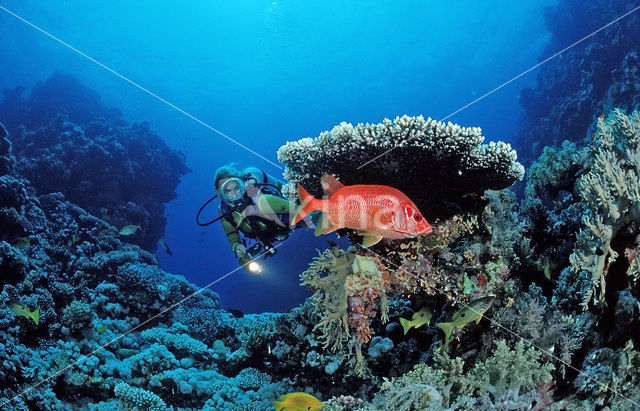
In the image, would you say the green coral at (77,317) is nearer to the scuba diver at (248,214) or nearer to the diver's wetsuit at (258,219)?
the scuba diver at (248,214)

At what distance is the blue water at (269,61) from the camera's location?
162 feet

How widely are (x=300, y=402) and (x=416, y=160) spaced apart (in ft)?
7.93

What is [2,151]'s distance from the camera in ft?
31.3

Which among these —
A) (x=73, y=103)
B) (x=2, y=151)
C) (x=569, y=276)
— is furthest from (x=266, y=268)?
(x=73, y=103)

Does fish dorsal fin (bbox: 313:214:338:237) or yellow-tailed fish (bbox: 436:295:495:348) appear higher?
fish dorsal fin (bbox: 313:214:338:237)

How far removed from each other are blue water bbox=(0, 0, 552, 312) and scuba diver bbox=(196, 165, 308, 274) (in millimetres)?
48602

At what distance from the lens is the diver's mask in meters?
5.21

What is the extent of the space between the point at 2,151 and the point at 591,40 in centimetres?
2824

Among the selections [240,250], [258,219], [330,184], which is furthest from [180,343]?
[330,184]

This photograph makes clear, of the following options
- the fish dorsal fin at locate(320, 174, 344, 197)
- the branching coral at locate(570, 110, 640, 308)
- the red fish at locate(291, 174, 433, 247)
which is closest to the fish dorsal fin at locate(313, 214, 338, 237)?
the red fish at locate(291, 174, 433, 247)

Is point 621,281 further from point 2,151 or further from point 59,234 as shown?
point 2,151

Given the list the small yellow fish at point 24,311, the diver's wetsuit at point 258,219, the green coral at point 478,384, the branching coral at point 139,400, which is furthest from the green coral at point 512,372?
the small yellow fish at point 24,311

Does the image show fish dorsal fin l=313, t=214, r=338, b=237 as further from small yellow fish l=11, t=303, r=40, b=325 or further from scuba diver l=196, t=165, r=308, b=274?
small yellow fish l=11, t=303, r=40, b=325

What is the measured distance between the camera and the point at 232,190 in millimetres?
5297
